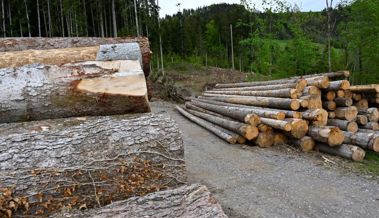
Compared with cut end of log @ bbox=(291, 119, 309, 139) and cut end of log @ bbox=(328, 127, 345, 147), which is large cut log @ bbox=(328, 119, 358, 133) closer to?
cut end of log @ bbox=(328, 127, 345, 147)

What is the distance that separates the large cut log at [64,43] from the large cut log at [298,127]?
324 cm

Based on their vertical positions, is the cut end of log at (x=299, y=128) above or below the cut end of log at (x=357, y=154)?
above

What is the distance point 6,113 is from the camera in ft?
15.3

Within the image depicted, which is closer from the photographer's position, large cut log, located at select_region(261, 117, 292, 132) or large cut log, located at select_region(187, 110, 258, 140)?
large cut log, located at select_region(261, 117, 292, 132)

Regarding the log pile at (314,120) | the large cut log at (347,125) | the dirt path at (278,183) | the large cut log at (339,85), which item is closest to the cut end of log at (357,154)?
the log pile at (314,120)

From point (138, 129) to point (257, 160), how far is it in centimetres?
385

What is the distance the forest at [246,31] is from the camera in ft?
55.8

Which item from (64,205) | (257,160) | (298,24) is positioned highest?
(298,24)

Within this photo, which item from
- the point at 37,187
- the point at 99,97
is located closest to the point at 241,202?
the point at 99,97

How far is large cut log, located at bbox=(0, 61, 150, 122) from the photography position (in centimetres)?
466

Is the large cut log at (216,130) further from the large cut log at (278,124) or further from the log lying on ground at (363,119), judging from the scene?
the log lying on ground at (363,119)

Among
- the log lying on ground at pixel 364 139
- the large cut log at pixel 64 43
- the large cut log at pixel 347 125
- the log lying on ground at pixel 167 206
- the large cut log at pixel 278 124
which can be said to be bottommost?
the log lying on ground at pixel 364 139

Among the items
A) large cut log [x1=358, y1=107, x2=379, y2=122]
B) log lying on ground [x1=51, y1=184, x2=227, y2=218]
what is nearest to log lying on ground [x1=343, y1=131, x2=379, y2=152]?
large cut log [x1=358, y1=107, x2=379, y2=122]

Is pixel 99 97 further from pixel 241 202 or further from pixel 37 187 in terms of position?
pixel 241 202
